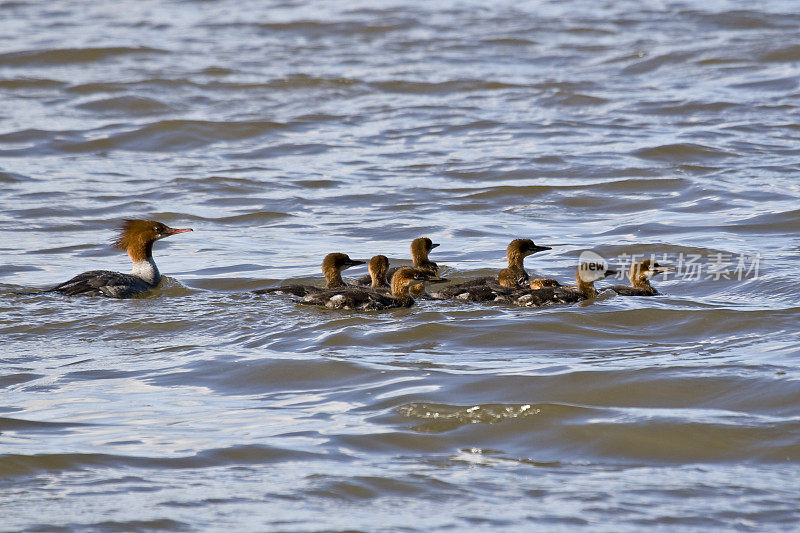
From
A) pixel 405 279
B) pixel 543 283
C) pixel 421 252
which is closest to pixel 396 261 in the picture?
pixel 421 252

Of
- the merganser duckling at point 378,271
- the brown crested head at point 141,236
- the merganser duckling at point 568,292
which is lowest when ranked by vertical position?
the merganser duckling at point 568,292

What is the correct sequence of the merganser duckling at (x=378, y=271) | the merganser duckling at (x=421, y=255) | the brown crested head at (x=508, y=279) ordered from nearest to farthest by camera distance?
the brown crested head at (x=508, y=279) < the merganser duckling at (x=378, y=271) < the merganser duckling at (x=421, y=255)

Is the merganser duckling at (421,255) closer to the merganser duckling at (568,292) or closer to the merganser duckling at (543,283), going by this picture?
the merganser duckling at (543,283)

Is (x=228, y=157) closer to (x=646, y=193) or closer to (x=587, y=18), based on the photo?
(x=646, y=193)

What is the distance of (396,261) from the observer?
351 inches

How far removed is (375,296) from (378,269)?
0.73 meters

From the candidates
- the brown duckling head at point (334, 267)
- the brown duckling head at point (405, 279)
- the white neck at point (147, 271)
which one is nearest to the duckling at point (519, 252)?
the brown duckling head at point (405, 279)

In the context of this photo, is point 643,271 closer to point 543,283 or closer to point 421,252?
point 543,283

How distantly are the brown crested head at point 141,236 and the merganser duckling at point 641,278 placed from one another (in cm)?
309

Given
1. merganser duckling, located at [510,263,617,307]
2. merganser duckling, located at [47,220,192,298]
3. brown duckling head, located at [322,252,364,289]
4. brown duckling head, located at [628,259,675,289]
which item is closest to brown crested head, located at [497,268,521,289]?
merganser duckling, located at [510,263,617,307]

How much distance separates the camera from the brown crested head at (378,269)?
26.6 ft

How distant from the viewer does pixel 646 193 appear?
432 inches

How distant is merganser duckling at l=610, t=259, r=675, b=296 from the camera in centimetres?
762

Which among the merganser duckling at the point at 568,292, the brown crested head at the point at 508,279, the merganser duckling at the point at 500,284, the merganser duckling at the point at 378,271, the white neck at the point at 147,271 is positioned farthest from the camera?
the white neck at the point at 147,271
